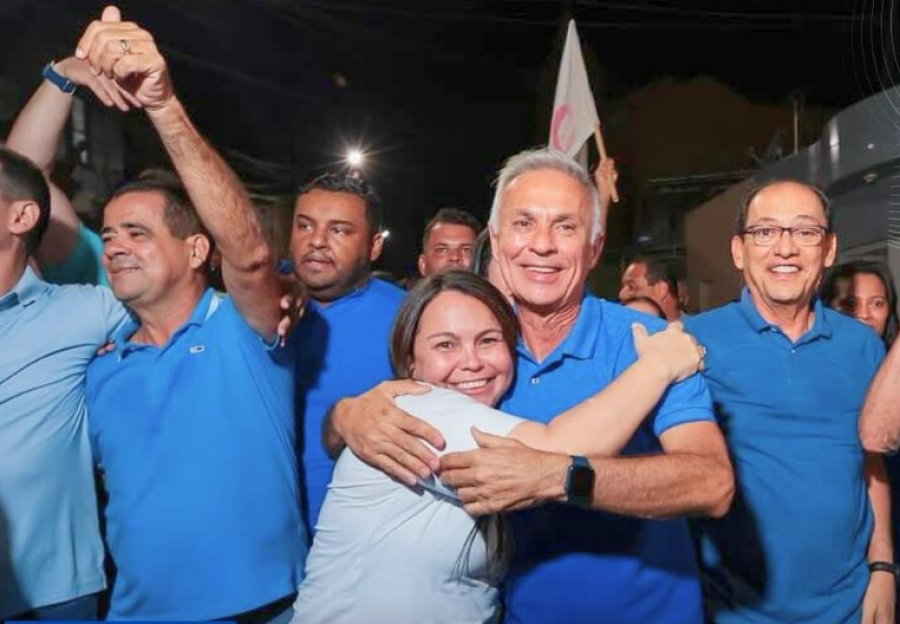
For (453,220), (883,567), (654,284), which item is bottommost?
(883,567)

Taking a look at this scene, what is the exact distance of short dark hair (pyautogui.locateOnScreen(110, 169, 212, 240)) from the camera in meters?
2.51

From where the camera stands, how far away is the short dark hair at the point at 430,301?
218cm

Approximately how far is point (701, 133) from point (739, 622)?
21.8m

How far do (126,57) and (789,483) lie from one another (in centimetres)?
195

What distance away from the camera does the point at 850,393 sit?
2658 millimetres

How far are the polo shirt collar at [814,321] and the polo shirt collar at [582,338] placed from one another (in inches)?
26.2

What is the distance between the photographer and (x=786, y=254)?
106 inches

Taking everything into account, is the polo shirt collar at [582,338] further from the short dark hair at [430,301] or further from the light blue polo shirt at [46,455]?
the light blue polo shirt at [46,455]

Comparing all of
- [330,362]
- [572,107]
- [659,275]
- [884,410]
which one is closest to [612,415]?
[884,410]

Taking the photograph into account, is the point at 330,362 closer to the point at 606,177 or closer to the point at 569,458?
the point at 569,458

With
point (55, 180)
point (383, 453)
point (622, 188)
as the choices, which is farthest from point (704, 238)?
point (383, 453)

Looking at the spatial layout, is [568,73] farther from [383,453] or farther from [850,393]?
[383,453]

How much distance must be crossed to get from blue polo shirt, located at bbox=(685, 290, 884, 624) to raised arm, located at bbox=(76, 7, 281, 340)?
129 cm

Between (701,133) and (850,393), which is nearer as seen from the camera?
(850,393)
